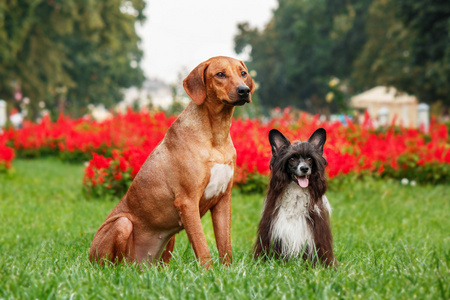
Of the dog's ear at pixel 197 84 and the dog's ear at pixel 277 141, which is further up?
the dog's ear at pixel 197 84

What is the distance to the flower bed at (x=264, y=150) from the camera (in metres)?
7.89

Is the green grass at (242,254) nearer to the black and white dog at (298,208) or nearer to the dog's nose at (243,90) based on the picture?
the black and white dog at (298,208)

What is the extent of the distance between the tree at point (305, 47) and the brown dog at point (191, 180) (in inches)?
1502

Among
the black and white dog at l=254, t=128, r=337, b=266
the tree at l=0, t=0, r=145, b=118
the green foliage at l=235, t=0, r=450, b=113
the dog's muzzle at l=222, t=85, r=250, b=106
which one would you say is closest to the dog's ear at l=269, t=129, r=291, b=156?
the black and white dog at l=254, t=128, r=337, b=266

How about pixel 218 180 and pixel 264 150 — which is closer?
pixel 218 180

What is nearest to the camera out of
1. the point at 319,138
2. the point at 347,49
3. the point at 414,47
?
the point at 319,138

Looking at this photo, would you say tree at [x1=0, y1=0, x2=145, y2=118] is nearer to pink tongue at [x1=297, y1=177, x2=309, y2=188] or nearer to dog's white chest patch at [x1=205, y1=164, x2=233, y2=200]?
dog's white chest patch at [x1=205, y1=164, x2=233, y2=200]

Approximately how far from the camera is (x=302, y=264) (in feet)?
11.6

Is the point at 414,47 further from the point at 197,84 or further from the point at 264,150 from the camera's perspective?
the point at 197,84

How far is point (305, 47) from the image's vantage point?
46.5 m

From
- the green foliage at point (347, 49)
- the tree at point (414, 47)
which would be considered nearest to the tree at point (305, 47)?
the green foliage at point (347, 49)

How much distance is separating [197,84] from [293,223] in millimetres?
1279

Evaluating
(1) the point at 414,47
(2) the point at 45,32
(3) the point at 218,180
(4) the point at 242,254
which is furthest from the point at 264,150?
(2) the point at 45,32

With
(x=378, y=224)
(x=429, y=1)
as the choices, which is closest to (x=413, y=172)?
(x=378, y=224)
